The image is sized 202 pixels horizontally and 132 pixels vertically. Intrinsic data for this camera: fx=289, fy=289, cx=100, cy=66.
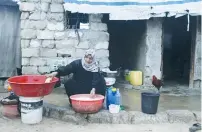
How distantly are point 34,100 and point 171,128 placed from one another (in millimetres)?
2655

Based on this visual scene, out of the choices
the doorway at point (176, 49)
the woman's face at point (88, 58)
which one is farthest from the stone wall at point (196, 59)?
the woman's face at point (88, 58)

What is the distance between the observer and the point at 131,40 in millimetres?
10461

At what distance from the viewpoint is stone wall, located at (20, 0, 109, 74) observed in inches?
318

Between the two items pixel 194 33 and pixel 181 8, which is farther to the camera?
pixel 194 33

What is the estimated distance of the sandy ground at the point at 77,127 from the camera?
5328 mm

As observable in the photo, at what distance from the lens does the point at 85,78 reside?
626 cm

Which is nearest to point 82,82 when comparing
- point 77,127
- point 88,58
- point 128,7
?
point 88,58

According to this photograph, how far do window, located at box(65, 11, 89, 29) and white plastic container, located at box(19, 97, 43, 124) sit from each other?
11.0ft

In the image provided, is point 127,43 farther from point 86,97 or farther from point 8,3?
point 86,97

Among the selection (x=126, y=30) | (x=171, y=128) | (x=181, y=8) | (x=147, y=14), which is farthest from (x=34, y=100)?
(x=126, y=30)

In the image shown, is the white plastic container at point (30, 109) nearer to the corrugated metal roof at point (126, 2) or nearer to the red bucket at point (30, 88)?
the red bucket at point (30, 88)

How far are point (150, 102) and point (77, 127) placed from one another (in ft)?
4.96

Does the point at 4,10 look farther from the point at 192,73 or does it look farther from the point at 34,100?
the point at 192,73

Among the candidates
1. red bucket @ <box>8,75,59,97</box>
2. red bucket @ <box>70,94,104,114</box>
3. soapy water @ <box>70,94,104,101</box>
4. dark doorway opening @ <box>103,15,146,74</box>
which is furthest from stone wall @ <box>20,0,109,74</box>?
red bucket @ <box>70,94,104,114</box>
